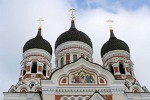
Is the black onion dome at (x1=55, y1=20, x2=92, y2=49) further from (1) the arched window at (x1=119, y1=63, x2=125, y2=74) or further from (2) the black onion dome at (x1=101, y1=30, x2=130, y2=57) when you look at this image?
(1) the arched window at (x1=119, y1=63, x2=125, y2=74)

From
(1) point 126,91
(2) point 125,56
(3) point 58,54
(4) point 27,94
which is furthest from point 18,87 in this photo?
(2) point 125,56

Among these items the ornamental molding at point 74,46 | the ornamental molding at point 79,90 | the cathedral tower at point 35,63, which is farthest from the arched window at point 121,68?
the cathedral tower at point 35,63

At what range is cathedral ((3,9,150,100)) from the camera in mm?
18109

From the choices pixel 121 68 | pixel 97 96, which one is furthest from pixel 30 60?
pixel 97 96

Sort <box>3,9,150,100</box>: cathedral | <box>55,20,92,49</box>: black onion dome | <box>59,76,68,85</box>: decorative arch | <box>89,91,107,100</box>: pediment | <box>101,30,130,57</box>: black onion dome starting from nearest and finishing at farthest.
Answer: <box>89,91,107,100</box>: pediment
<box>3,9,150,100</box>: cathedral
<box>59,76,68,85</box>: decorative arch
<box>55,20,92,49</box>: black onion dome
<box>101,30,130,57</box>: black onion dome

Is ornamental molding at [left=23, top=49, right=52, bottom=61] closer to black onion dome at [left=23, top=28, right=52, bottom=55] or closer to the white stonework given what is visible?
black onion dome at [left=23, top=28, right=52, bottom=55]

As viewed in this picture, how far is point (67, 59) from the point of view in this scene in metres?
23.2

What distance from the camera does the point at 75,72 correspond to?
1894cm

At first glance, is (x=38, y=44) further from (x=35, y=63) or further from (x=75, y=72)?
(x=75, y=72)

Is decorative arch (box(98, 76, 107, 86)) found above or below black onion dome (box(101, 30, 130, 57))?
below

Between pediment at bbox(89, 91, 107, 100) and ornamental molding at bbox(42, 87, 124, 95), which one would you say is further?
ornamental molding at bbox(42, 87, 124, 95)

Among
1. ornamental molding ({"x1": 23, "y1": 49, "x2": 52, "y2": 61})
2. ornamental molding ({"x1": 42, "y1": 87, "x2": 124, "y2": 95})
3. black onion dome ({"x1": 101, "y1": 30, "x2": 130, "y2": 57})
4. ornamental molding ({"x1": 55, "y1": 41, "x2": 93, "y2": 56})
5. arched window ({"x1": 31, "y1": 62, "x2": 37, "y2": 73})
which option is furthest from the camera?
black onion dome ({"x1": 101, "y1": 30, "x2": 130, "y2": 57})

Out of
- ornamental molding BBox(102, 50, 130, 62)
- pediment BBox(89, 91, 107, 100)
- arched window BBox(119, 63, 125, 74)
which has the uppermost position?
ornamental molding BBox(102, 50, 130, 62)

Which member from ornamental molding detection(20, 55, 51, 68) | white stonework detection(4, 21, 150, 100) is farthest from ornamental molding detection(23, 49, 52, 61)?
white stonework detection(4, 21, 150, 100)
